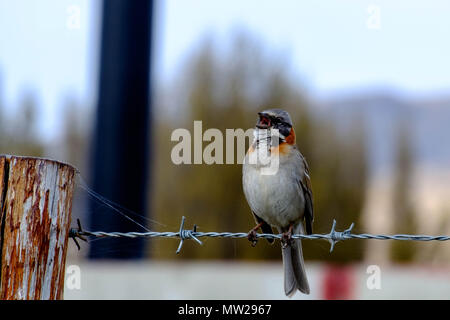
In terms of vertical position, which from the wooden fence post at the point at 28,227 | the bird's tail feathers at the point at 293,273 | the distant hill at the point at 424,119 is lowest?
the bird's tail feathers at the point at 293,273

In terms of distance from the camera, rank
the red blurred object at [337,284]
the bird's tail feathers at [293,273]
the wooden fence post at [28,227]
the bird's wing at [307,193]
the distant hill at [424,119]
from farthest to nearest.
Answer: the distant hill at [424,119] < the red blurred object at [337,284] < the bird's wing at [307,193] < the bird's tail feathers at [293,273] < the wooden fence post at [28,227]

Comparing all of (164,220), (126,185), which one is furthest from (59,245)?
(164,220)

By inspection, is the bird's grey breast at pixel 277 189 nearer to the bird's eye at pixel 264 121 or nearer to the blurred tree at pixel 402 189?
the bird's eye at pixel 264 121

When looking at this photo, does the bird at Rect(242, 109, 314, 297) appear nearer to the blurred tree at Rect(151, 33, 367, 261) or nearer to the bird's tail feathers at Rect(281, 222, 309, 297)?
the bird's tail feathers at Rect(281, 222, 309, 297)

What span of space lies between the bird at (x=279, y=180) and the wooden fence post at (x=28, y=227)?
229 cm

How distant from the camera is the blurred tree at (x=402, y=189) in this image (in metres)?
21.8

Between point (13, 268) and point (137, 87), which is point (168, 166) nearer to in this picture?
point (137, 87)

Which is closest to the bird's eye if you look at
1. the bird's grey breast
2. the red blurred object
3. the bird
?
the bird

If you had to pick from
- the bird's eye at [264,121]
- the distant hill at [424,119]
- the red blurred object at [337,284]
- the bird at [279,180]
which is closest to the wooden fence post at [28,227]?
the bird at [279,180]

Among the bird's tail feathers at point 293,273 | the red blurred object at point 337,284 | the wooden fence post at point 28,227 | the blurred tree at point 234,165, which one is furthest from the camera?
the blurred tree at point 234,165

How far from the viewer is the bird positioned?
18.5ft

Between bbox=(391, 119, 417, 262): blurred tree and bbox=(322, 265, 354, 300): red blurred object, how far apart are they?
9.22m

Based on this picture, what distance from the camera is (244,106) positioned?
2089 cm

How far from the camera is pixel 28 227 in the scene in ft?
11.3
